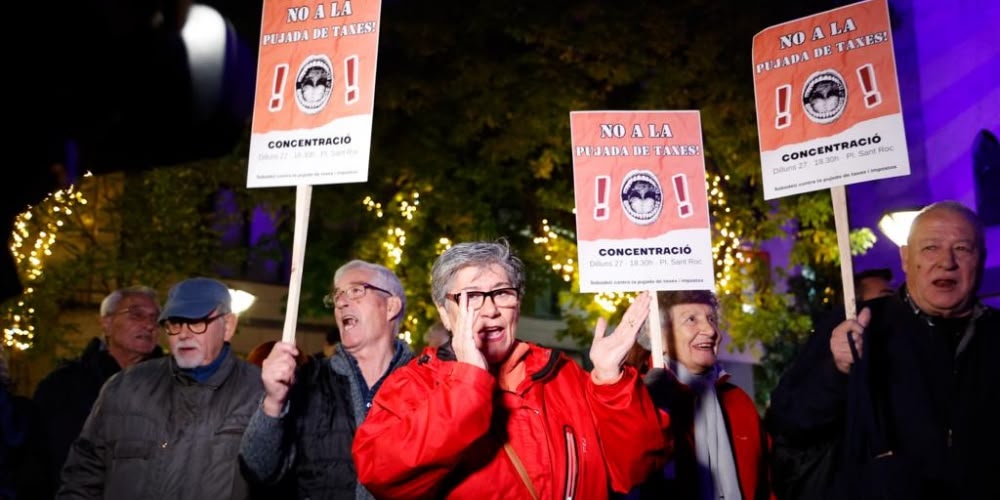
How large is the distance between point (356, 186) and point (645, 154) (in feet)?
32.8

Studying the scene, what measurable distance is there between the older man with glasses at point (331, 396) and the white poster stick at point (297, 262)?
16 centimetres

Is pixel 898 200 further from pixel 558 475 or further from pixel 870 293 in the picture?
pixel 558 475

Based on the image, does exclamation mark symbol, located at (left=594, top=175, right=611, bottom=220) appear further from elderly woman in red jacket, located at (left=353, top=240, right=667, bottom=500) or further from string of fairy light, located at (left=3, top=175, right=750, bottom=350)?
string of fairy light, located at (left=3, top=175, right=750, bottom=350)

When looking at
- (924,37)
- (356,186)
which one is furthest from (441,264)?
(924,37)

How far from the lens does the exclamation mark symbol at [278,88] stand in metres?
4.87

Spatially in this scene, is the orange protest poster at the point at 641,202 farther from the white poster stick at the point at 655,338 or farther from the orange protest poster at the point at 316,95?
the orange protest poster at the point at 316,95

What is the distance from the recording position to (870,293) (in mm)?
7000

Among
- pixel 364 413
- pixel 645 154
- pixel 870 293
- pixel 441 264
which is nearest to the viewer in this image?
pixel 441 264

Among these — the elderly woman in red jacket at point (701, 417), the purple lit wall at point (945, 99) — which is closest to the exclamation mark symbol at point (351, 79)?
the elderly woman in red jacket at point (701, 417)

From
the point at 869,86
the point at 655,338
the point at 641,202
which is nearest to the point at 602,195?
the point at 641,202

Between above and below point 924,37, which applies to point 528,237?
below

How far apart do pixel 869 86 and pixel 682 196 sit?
3.75ft

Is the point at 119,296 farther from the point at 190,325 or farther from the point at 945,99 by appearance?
the point at 945,99

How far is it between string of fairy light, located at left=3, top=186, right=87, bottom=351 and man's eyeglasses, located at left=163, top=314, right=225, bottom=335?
6.21 m
